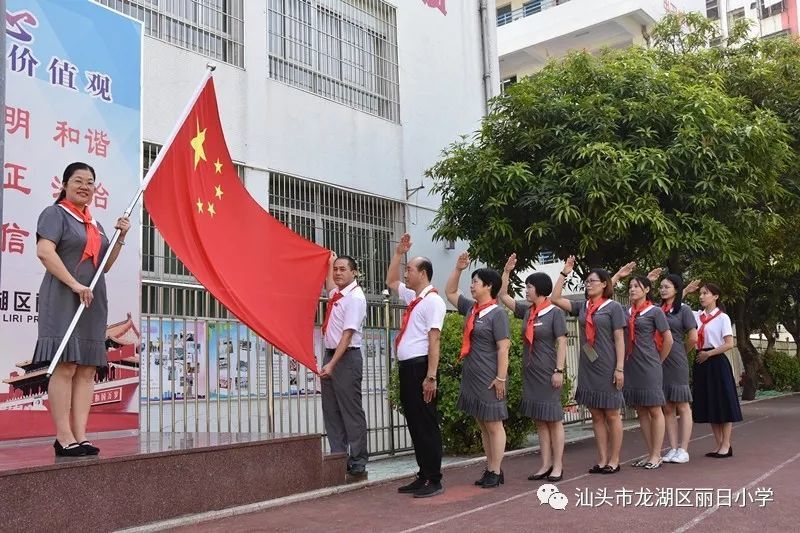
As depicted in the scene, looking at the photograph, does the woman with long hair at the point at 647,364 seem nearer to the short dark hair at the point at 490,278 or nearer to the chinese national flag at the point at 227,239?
the short dark hair at the point at 490,278

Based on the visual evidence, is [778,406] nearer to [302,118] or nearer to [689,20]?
[689,20]

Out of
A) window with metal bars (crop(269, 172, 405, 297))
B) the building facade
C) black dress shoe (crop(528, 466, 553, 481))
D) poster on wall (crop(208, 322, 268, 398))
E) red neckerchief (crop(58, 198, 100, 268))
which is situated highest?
the building facade

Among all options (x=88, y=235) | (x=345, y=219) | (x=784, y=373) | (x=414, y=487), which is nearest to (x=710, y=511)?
(x=414, y=487)

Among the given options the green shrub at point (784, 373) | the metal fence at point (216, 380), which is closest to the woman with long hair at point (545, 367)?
the metal fence at point (216, 380)

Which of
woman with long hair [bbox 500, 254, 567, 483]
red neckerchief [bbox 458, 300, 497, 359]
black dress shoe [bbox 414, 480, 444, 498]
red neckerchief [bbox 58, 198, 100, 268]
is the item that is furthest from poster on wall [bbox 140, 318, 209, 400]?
woman with long hair [bbox 500, 254, 567, 483]

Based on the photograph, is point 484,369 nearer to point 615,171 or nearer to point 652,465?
point 652,465

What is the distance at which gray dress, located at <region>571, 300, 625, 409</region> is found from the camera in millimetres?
7035

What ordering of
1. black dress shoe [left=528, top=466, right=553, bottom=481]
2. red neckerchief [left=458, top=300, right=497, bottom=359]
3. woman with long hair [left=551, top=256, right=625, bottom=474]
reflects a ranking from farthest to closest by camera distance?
woman with long hair [left=551, top=256, right=625, bottom=474], black dress shoe [left=528, top=466, right=553, bottom=481], red neckerchief [left=458, top=300, right=497, bottom=359]

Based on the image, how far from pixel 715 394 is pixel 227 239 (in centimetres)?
515

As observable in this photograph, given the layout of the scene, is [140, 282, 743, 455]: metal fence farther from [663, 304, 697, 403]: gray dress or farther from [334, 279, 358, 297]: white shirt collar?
[663, 304, 697, 403]: gray dress

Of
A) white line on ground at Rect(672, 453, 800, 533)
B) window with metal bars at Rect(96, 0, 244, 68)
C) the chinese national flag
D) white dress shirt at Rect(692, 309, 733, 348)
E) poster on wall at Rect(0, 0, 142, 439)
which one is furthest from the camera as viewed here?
window with metal bars at Rect(96, 0, 244, 68)

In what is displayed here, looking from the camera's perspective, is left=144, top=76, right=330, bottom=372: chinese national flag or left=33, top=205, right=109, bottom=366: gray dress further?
left=144, top=76, right=330, bottom=372: chinese national flag

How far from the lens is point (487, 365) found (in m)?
6.34

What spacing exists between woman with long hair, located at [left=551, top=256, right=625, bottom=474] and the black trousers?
5.17 ft
